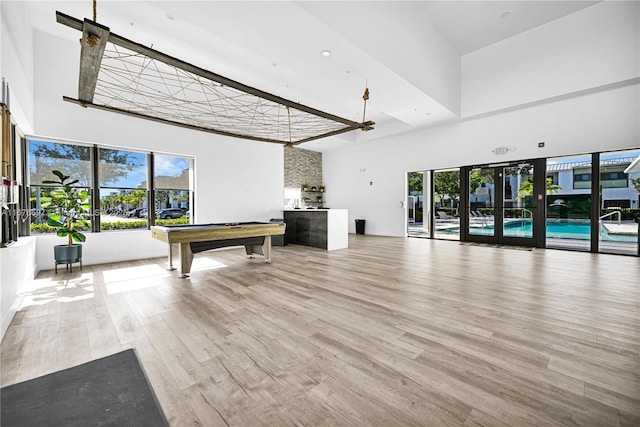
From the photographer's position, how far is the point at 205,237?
14.3 feet

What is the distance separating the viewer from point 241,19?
138 inches

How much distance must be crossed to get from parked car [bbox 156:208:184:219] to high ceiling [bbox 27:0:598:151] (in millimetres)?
3232

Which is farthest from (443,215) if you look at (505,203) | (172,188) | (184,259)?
(172,188)

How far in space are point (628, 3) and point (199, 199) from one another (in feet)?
31.2

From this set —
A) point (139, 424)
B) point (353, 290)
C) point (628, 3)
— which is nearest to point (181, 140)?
point (353, 290)

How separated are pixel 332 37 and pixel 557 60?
5368 millimetres

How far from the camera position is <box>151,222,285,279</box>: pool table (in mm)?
4180

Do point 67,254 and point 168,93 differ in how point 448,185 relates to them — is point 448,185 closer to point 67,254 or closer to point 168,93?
point 168,93

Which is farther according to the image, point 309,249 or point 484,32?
point 309,249

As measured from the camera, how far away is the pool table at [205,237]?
165 inches

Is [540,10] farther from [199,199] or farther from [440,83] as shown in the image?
[199,199]

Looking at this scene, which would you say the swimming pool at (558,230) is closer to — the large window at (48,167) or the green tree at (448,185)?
the green tree at (448,185)

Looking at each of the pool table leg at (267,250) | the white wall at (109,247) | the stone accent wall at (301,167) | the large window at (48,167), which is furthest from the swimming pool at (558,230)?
the large window at (48,167)

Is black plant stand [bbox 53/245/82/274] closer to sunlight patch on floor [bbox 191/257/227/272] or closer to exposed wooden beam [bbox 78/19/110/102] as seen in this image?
sunlight patch on floor [bbox 191/257/227/272]
